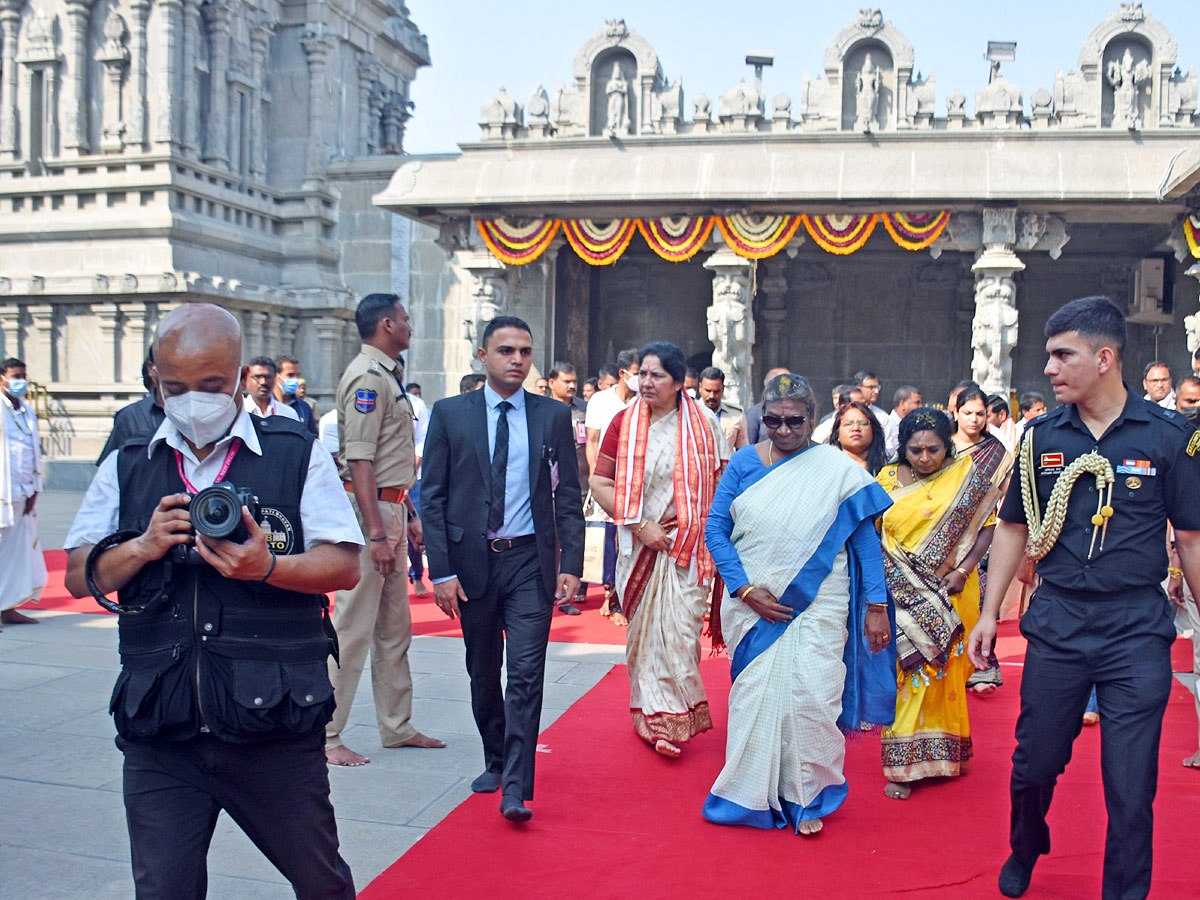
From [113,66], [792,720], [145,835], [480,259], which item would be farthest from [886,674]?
[113,66]

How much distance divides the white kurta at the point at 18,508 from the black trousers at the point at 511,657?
4.72 meters

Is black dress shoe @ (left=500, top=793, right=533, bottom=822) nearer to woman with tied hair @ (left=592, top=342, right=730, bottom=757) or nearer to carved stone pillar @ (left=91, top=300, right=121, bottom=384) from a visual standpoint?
woman with tied hair @ (left=592, top=342, right=730, bottom=757)

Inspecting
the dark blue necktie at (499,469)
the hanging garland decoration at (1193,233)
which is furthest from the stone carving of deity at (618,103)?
the dark blue necktie at (499,469)

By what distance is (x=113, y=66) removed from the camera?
1620cm

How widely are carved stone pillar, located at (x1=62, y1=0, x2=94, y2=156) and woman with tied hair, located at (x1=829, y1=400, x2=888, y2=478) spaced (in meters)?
14.7

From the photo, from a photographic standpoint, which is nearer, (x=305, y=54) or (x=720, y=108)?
(x=720, y=108)

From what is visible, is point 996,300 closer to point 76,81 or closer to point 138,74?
point 138,74

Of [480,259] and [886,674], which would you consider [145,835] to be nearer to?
[886,674]

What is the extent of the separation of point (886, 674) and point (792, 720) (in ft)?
→ 1.61

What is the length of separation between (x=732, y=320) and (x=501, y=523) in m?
8.43

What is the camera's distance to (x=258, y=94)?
686 inches

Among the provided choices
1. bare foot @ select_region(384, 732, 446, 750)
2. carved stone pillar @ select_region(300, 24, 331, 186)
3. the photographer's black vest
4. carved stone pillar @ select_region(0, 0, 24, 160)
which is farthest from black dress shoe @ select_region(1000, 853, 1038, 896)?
carved stone pillar @ select_region(0, 0, 24, 160)

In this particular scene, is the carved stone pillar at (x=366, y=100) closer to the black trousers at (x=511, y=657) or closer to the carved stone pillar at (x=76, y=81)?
the carved stone pillar at (x=76, y=81)

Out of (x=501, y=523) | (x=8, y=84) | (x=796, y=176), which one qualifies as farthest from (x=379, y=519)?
(x=8, y=84)
